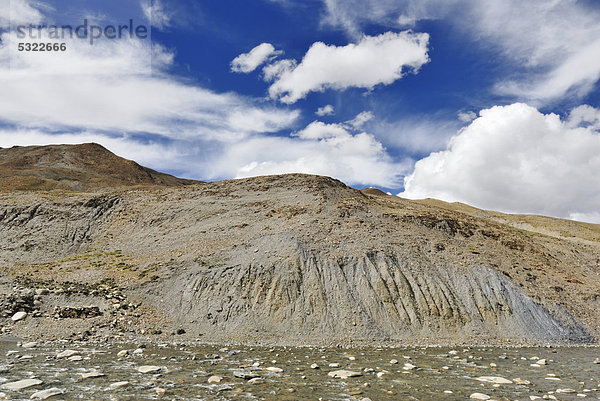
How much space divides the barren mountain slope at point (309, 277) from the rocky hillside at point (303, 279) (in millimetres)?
123

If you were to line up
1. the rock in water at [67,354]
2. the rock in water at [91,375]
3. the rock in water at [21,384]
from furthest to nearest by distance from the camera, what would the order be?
1. the rock in water at [67,354]
2. the rock in water at [91,375]
3. the rock in water at [21,384]

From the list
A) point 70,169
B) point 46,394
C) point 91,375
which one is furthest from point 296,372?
point 70,169

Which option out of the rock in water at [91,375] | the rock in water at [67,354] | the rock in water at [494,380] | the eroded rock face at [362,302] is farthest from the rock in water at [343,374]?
the rock in water at [67,354]

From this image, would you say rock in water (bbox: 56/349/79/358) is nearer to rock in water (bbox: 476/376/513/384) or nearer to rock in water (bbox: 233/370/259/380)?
rock in water (bbox: 233/370/259/380)

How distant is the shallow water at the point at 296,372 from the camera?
41.9 ft

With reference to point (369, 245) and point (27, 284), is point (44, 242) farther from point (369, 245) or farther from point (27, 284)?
point (369, 245)

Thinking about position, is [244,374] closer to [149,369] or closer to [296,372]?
[296,372]

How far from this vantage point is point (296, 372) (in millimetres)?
16188

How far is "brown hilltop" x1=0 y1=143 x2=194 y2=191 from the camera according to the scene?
105 metres

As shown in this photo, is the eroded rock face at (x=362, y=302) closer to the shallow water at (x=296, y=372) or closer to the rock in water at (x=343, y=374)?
the shallow water at (x=296, y=372)

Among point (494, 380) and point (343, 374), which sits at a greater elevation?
point (343, 374)

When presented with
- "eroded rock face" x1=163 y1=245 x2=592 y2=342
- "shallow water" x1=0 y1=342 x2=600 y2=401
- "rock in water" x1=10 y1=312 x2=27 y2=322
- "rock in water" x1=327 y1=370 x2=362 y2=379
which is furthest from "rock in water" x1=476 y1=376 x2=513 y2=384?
"rock in water" x1=10 y1=312 x2=27 y2=322

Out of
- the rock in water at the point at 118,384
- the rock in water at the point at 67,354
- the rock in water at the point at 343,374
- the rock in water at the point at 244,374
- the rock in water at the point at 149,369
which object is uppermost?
the rock in water at the point at 118,384

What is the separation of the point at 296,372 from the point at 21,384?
10408 mm
